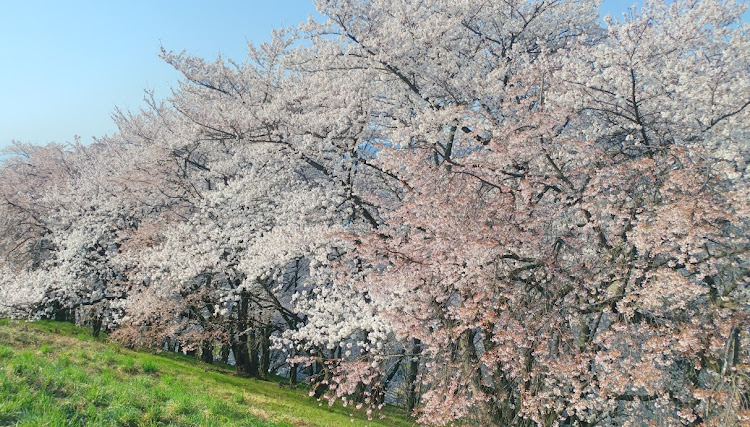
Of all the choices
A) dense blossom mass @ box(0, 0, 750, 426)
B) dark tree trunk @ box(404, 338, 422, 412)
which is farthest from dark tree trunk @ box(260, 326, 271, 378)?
dark tree trunk @ box(404, 338, 422, 412)

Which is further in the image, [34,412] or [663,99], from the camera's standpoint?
[663,99]

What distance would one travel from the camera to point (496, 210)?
9859mm

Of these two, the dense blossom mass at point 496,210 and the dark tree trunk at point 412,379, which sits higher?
the dense blossom mass at point 496,210

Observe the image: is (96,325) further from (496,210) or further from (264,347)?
(496,210)

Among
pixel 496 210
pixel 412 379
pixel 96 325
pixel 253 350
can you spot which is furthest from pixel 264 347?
pixel 496 210

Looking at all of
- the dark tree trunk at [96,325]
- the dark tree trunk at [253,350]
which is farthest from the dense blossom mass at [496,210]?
the dark tree trunk at [96,325]

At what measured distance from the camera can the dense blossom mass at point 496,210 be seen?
26.1 feet

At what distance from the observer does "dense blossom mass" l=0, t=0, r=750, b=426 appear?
26.1ft

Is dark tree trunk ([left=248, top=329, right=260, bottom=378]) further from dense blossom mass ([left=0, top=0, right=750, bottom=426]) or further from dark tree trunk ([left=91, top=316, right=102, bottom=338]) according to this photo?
dark tree trunk ([left=91, top=316, right=102, bottom=338])

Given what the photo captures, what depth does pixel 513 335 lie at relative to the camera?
833cm

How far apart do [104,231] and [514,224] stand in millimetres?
21339

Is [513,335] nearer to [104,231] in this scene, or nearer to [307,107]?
[307,107]

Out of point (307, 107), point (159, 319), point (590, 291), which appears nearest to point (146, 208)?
point (159, 319)

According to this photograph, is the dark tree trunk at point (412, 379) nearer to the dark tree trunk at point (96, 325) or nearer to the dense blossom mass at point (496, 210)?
the dense blossom mass at point (496, 210)
